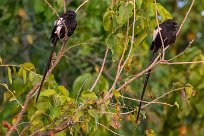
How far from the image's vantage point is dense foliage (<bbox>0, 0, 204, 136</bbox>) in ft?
15.8

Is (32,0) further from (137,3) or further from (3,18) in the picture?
(137,3)

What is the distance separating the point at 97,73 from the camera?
7.27 metres

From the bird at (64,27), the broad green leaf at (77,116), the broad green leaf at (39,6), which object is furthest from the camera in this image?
the broad green leaf at (39,6)

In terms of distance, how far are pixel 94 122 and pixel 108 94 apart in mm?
205

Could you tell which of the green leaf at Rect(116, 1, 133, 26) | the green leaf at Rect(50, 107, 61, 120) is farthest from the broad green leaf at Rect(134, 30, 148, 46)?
the green leaf at Rect(50, 107, 61, 120)

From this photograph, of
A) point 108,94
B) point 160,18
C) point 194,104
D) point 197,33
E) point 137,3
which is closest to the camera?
point 108,94

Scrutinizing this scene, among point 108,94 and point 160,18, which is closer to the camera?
point 108,94

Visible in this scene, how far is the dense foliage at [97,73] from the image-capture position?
482 cm

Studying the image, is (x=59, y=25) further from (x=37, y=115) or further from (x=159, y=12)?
(x=159, y=12)

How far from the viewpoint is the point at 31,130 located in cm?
481

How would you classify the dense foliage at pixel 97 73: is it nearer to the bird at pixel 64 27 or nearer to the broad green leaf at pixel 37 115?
the broad green leaf at pixel 37 115

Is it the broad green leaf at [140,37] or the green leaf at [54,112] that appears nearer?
the green leaf at [54,112]

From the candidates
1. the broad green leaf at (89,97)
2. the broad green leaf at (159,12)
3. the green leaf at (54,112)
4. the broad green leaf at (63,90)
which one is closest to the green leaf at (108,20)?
the broad green leaf at (159,12)

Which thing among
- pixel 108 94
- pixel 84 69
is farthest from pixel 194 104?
pixel 108 94
